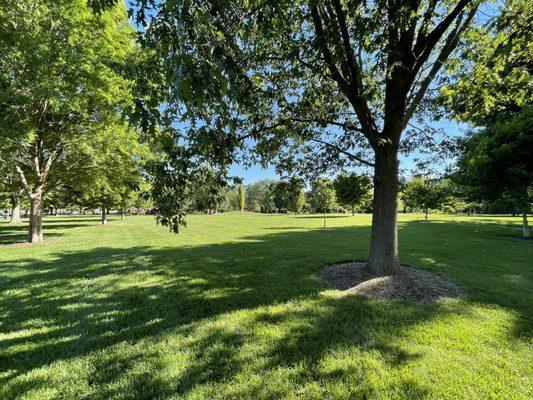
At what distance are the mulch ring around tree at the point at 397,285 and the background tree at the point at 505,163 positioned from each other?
30.1 ft

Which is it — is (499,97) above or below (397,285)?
above

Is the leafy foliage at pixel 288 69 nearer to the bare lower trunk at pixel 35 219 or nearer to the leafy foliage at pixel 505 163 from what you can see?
the leafy foliage at pixel 505 163

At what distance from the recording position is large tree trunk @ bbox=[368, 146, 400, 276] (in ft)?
19.1

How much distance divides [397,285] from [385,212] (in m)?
1.53

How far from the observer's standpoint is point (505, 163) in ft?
42.7

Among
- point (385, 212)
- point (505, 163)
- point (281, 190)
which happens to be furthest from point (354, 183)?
point (505, 163)

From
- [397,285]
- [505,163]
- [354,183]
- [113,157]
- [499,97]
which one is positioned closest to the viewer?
[397,285]

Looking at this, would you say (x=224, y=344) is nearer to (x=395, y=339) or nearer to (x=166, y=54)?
(x=395, y=339)

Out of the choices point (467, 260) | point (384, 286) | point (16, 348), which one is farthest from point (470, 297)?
point (16, 348)

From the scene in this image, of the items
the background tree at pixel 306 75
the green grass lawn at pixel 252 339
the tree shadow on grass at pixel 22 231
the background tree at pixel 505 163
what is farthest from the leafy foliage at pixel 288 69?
the tree shadow on grass at pixel 22 231

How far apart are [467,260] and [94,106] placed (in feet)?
52.9

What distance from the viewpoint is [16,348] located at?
3537 mm

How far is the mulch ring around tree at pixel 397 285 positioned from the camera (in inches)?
203

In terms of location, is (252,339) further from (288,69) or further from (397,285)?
(288,69)
